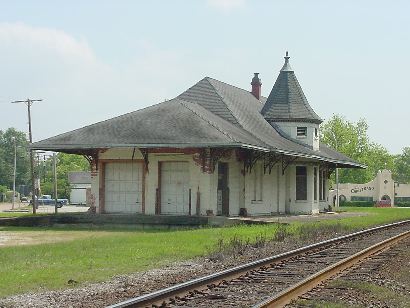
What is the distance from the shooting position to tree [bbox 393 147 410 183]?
496 ft

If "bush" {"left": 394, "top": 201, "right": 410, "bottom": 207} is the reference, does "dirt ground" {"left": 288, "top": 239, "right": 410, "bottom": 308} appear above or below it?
above

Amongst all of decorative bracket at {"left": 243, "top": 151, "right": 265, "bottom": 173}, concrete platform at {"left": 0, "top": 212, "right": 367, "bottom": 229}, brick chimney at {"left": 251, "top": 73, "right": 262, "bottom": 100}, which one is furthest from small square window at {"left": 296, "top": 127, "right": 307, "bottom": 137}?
concrete platform at {"left": 0, "top": 212, "right": 367, "bottom": 229}

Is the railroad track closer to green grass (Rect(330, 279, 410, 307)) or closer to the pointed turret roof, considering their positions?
green grass (Rect(330, 279, 410, 307))

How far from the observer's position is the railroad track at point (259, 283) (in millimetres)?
8906

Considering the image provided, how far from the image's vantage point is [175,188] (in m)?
29.6

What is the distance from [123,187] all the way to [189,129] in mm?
4010

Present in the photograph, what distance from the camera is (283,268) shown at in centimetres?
1301

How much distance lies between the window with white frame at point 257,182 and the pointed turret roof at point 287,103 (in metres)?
6.69

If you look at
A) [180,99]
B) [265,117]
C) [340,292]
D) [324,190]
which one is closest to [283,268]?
[340,292]

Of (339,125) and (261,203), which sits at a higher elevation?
(339,125)

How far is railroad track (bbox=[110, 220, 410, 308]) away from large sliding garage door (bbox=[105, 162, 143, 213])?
48.1 feet

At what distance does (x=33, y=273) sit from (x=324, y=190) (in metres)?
32.9

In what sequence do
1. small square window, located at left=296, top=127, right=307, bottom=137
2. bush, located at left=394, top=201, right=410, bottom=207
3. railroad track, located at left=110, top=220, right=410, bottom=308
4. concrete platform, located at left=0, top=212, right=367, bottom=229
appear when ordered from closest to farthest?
1. railroad track, located at left=110, top=220, right=410, bottom=308
2. concrete platform, located at left=0, top=212, right=367, bottom=229
3. small square window, located at left=296, top=127, right=307, bottom=137
4. bush, located at left=394, top=201, right=410, bottom=207

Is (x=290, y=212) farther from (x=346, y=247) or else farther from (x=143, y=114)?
(x=346, y=247)
